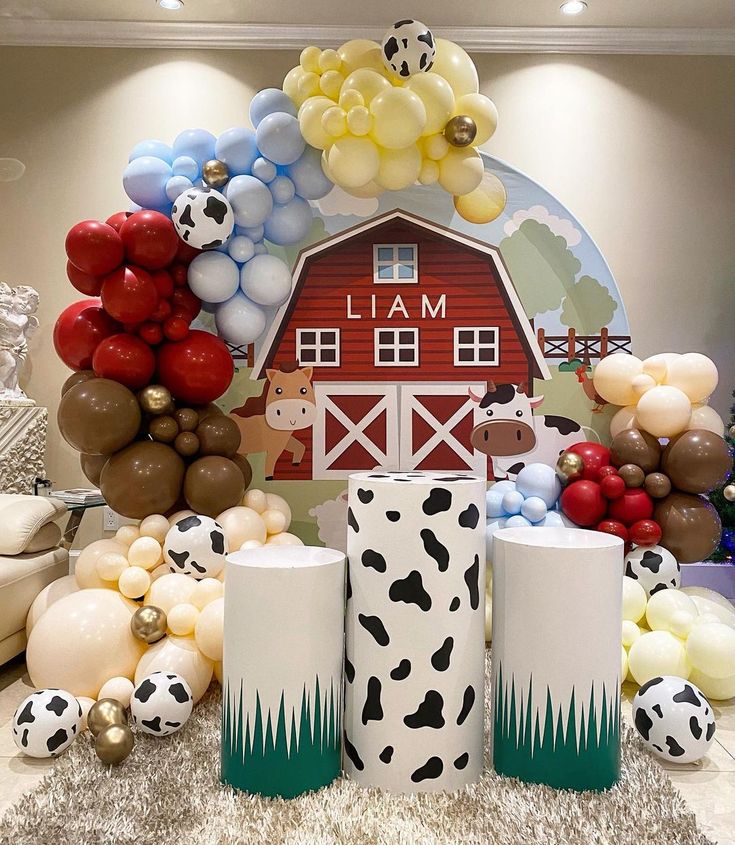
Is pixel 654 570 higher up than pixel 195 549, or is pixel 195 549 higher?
pixel 195 549

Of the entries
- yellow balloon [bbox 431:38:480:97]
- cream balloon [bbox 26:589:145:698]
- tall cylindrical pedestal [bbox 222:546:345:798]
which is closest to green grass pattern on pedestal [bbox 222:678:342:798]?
tall cylindrical pedestal [bbox 222:546:345:798]

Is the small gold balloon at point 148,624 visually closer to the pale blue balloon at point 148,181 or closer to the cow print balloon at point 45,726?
the cow print balloon at point 45,726

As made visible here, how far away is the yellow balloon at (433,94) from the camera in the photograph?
7.81ft

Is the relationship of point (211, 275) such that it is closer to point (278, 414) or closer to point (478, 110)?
point (278, 414)

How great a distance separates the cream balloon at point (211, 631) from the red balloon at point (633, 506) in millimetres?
1579

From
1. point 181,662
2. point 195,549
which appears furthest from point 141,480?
point 181,662

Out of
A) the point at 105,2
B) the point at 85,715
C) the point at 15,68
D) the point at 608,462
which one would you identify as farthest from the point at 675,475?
the point at 15,68

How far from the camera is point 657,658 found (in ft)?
6.94

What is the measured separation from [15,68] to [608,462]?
10.8 feet

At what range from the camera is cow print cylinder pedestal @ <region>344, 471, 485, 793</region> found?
158 cm

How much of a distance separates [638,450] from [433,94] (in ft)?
5.10

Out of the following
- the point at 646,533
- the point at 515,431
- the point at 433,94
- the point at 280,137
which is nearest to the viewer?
the point at 433,94

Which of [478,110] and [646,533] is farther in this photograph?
[646,533]

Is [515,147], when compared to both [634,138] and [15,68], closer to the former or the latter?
[634,138]
